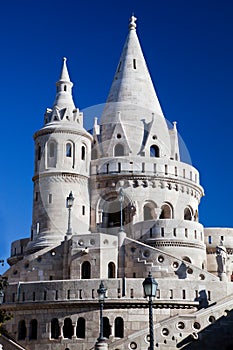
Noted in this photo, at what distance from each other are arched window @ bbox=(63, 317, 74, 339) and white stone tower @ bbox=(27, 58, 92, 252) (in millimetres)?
5936

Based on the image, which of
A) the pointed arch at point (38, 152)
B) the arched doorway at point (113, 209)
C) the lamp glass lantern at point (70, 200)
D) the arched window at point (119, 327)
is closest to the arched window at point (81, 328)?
the arched window at point (119, 327)

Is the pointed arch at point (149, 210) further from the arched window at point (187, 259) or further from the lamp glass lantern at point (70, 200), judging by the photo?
the lamp glass lantern at point (70, 200)

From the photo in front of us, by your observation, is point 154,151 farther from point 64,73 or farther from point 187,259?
point 187,259

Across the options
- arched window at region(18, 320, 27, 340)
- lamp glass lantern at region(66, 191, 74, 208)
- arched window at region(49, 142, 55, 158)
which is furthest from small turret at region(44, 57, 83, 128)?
arched window at region(18, 320, 27, 340)

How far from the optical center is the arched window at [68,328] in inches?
1221

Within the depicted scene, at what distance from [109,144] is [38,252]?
31.9ft

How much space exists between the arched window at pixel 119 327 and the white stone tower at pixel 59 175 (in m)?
7.05

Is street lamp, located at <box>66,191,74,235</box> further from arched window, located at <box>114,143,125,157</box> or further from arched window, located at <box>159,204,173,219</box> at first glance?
arched window, located at <box>114,143,125,157</box>

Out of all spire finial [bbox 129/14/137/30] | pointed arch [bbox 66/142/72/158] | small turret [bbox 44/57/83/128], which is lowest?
pointed arch [bbox 66/142/72/158]

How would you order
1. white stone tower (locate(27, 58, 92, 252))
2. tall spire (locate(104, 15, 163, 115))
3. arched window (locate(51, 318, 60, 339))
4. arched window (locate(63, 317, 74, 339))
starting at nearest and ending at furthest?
arched window (locate(63, 317, 74, 339)) < arched window (locate(51, 318, 60, 339)) < white stone tower (locate(27, 58, 92, 252)) < tall spire (locate(104, 15, 163, 115))

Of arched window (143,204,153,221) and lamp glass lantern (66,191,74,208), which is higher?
arched window (143,204,153,221)

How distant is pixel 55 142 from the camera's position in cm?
3884

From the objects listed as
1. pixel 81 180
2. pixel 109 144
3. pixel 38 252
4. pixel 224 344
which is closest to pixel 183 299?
pixel 224 344

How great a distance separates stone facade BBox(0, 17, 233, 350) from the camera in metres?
30.8
